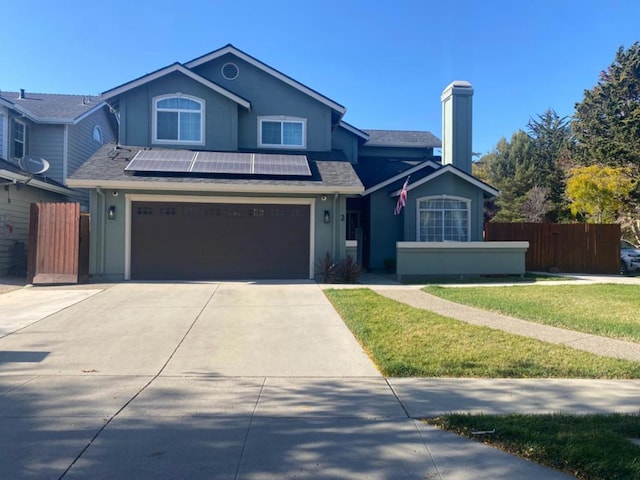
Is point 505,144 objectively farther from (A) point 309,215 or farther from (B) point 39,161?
(B) point 39,161

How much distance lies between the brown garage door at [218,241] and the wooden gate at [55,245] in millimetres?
1532

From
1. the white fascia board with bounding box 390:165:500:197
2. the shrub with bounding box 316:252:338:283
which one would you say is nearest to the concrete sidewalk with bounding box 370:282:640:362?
the shrub with bounding box 316:252:338:283

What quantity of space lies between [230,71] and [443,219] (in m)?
9.46

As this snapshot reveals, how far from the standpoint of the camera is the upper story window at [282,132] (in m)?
17.4

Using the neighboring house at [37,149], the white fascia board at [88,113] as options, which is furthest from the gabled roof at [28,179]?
the white fascia board at [88,113]

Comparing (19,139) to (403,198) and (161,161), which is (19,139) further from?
(403,198)

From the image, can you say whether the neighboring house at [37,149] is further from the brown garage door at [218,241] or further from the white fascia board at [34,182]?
the brown garage door at [218,241]

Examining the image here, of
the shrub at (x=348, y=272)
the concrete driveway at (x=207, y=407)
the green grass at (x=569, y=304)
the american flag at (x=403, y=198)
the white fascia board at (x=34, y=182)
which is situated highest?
the white fascia board at (x=34, y=182)

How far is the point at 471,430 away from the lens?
4.20 m

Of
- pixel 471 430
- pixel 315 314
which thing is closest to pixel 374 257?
pixel 315 314

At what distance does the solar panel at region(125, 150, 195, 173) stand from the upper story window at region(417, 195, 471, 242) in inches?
323

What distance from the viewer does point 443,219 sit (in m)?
17.5

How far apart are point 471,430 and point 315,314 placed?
5.51m

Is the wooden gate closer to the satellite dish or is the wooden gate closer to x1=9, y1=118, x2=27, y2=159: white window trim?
the satellite dish
